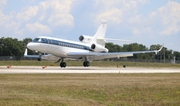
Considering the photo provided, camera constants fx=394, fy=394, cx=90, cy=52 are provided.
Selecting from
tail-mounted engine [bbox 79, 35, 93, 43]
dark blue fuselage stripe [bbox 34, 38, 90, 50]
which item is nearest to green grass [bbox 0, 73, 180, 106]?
dark blue fuselage stripe [bbox 34, 38, 90, 50]

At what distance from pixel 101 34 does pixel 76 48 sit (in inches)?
370

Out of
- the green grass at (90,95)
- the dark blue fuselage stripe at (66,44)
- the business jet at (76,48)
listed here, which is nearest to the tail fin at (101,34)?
the business jet at (76,48)

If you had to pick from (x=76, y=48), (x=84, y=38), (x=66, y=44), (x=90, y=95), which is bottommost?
(x=90, y=95)

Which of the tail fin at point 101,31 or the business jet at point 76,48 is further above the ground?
the tail fin at point 101,31

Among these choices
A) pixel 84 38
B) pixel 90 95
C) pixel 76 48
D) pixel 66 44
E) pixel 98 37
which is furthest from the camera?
pixel 98 37

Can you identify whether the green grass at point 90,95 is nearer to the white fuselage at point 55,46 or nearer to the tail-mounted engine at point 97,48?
the white fuselage at point 55,46

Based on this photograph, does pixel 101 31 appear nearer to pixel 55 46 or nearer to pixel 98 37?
pixel 98 37

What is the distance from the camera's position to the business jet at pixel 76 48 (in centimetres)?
5581

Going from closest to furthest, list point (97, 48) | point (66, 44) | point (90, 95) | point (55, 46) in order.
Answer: point (90, 95)
point (55, 46)
point (66, 44)
point (97, 48)

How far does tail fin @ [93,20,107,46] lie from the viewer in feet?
224

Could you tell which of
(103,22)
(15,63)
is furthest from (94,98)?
(15,63)

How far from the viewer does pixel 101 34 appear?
227 feet

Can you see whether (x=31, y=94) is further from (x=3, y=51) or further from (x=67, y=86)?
(x=3, y=51)

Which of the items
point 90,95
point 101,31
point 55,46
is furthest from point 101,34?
point 90,95
